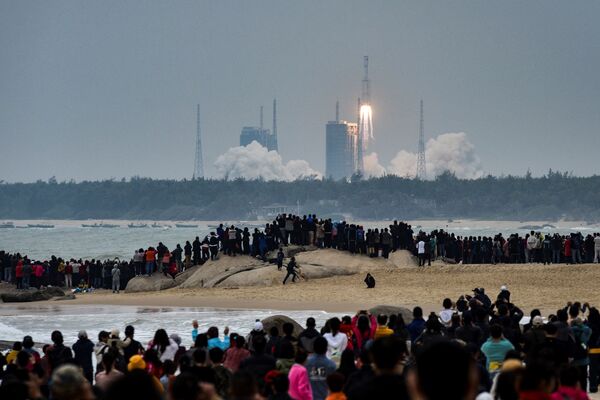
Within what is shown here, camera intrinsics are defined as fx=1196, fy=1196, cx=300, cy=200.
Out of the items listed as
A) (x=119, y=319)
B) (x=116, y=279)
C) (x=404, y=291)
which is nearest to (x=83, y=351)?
(x=119, y=319)

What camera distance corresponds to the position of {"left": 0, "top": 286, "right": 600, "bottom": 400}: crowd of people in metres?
6.42

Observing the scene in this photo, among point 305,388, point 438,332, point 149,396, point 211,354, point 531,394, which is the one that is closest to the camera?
point 149,396

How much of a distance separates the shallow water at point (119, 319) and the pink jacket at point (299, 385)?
15928 millimetres

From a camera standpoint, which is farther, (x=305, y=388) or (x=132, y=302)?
(x=132, y=302)

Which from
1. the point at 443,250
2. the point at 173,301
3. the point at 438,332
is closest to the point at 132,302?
the point at 173,301

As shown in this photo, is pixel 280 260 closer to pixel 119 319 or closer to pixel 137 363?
pixel 119 319

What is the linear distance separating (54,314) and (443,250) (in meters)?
16.1

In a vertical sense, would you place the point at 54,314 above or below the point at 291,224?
below

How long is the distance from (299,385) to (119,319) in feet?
75.6

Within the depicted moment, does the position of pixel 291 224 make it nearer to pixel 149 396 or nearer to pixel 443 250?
pixel 443 250

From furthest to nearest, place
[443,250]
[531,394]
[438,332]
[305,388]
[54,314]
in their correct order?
[443,250], [54,314], [438,332], [305,388], [531,394]

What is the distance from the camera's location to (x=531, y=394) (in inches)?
335

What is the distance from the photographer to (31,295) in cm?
4138

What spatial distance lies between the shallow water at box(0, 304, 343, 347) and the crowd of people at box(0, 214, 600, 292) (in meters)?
6.56
